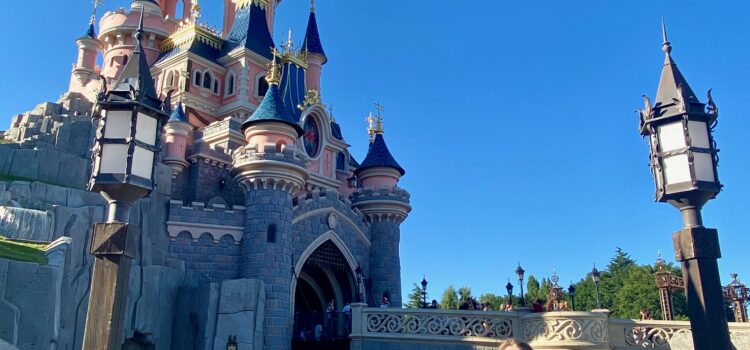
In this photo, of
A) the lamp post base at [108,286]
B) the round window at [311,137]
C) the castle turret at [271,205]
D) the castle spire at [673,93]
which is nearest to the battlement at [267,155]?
the castle turret at [271,205]

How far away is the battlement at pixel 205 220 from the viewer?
17.9 metres

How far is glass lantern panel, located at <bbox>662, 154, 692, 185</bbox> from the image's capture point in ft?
15.8

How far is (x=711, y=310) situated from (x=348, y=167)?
21750 millimetres

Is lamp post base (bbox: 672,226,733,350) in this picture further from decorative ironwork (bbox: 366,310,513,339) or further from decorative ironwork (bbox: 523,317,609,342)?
decorative ironwork (bbox: 366,310,513,339)

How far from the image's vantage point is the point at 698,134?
496 centimetres

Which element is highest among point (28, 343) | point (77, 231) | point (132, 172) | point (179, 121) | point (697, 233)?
point (179, 121)

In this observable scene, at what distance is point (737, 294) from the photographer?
23156 millimetres

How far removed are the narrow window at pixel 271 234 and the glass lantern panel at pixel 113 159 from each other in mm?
12951

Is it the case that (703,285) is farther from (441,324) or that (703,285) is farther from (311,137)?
(311,137)

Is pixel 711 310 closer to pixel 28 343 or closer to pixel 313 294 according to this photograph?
pixel 28 343

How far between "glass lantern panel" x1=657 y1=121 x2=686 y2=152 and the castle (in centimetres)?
904

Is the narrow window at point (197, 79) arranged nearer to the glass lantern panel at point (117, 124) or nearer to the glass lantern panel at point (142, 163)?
the glass lantern panel at point (117, 124)

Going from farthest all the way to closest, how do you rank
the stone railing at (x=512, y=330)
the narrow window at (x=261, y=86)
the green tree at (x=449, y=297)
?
1. the green tree at (x=449, y=297)
2. the narrow window at (x=261, y=86)
3. the stone railing at (x=512, y=330)

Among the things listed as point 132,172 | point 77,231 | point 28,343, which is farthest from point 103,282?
point 77,231
